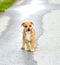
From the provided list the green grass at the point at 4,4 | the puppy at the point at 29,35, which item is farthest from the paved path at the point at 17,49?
the green grass at the point at 4,4

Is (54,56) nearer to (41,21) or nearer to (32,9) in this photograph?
(41,21)

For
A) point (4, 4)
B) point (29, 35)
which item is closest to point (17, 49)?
point (29, 35)

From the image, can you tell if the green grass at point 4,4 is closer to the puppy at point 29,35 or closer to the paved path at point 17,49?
the paved path at point 17,49

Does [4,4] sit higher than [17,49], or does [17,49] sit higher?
[4,4]

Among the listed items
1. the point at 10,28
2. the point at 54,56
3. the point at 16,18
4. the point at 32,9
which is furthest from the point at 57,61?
the point at 32,9

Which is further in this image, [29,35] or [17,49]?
[17,49]

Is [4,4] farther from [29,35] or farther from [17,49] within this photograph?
[29,35]

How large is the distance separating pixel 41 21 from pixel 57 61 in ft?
24.9

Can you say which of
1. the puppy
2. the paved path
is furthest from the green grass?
the puppy

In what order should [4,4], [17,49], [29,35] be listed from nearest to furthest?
1. [29,35]
2. [17,49]
3. [4,4]

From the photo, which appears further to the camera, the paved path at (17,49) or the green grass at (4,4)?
the green grass at (4,4)

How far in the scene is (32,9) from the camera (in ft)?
74.5

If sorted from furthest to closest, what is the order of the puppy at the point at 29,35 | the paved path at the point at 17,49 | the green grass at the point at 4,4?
1. the green grass at the point at 4,4
2. the puppy at the point at 29,35
3. the paved path at the point at 17,49

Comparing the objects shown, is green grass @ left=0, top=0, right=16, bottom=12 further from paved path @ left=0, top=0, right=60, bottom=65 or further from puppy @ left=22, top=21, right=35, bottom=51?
puppy @ left=22, top=21, right=35, bottom=51
